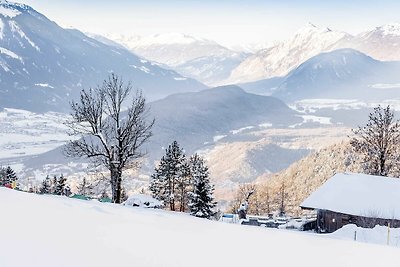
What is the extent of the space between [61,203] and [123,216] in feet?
6.10

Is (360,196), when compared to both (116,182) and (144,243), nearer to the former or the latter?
(116,182)

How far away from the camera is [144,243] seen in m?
8.91

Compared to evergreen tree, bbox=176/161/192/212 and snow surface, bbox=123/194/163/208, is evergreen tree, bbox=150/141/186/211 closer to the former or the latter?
evergreen tree, bbox=176/161/192/212

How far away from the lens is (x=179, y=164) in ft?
182

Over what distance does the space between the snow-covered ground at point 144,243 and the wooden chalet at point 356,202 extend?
77.1 ft

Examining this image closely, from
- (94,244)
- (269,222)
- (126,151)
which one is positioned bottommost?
(269,222)

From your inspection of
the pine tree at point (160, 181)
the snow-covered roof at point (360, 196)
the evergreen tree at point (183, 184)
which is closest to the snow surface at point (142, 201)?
the snow-covered roof at point (360, 196)

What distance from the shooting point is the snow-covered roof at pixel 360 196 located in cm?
3253

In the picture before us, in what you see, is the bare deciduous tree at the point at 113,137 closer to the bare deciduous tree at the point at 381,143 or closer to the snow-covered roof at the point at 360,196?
the snow-covered roof at the point at 360,196

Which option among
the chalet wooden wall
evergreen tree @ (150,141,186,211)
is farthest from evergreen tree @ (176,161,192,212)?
the chalet wooden wall

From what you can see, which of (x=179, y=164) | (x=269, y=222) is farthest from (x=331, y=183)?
(x=179, y=164)

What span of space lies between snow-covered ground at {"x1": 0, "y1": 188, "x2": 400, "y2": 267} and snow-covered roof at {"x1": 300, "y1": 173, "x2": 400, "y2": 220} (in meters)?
23.8

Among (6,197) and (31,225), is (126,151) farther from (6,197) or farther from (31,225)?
(31,225)

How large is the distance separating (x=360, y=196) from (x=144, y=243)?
28607 millimetres
